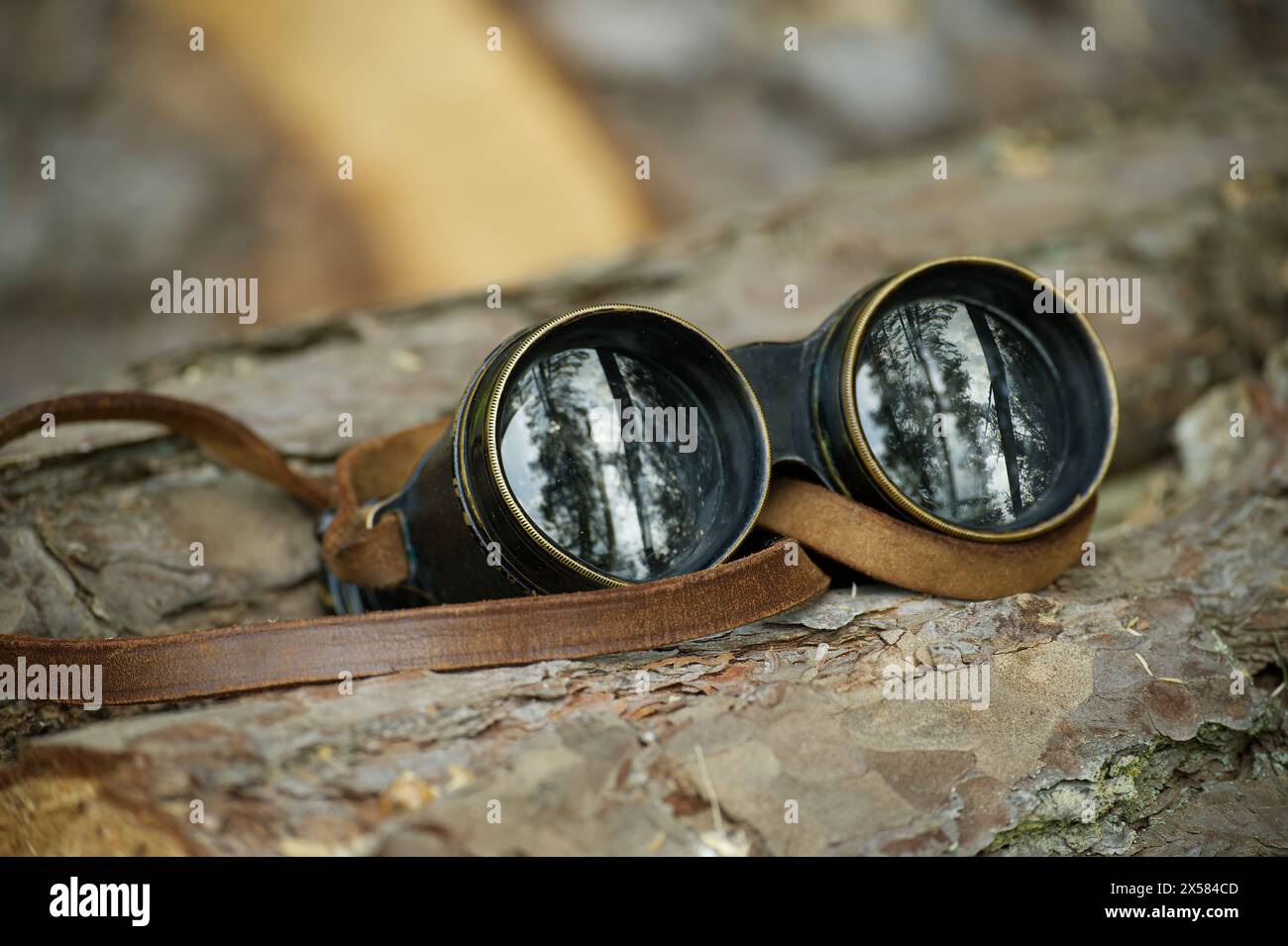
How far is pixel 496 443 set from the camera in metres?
1.50

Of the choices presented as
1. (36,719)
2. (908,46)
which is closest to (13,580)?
(36,719)

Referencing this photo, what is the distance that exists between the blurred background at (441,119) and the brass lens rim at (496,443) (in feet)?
6.82

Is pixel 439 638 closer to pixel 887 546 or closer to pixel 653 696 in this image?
pixel 653 696

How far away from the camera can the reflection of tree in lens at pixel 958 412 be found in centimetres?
175

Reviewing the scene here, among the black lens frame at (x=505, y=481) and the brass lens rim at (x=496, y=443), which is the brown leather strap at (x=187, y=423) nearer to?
the black lens frame at (x=505, y=481)

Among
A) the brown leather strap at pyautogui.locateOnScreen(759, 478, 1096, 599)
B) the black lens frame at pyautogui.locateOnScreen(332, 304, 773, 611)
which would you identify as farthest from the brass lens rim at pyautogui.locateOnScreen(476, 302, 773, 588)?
the brown leather strap at pyautogui.locateOnScreen(759, 478, 1096, 599)

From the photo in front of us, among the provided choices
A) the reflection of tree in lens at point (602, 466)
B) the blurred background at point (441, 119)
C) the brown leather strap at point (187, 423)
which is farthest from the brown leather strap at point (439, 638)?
the blurred background at point (441, 119)

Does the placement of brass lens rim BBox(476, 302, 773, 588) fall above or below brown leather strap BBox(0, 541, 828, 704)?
above

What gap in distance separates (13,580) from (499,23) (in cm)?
362

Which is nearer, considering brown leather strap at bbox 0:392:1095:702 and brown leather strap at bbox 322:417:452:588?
brown leather strap at bbox 0:392:1095:702

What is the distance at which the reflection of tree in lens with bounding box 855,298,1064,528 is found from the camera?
1749mm

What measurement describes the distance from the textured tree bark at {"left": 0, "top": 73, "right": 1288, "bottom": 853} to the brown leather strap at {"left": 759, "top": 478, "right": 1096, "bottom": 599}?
64 millimetres

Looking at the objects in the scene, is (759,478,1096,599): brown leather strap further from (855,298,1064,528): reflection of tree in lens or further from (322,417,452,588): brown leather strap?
(322,417,452,588): brown leather strap

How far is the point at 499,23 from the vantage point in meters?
4.72
